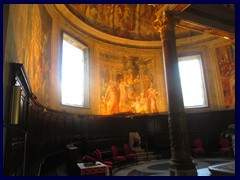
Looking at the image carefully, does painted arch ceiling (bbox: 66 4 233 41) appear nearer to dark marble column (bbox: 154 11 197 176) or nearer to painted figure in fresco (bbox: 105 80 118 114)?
painted figure in fresco (bbox: 105 80 118 114)

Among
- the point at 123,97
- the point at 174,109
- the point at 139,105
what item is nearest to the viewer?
the point at 174,109

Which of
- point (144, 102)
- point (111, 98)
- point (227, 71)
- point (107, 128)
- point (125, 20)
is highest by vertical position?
point (125, 20)

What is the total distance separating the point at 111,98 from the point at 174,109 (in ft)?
22.4

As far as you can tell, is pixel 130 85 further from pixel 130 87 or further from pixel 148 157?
pixel 148 157

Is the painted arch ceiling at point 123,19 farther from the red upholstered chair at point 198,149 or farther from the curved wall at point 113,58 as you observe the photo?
the red upholstered chair at point 198,149

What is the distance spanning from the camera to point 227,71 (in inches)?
519

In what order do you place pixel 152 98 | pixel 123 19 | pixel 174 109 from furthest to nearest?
pixel 123 19 < pixel 152 98 < pixel 174 109

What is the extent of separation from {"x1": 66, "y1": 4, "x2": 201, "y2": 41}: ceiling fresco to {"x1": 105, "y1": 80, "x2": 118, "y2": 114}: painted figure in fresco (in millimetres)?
3691

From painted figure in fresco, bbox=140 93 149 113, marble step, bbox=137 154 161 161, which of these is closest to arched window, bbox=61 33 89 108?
painted figure in fresco, bbox=140 93 149 113

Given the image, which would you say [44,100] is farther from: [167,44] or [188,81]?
[188,81]

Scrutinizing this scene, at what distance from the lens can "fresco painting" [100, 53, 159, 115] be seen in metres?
13.0

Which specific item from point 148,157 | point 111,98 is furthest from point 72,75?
point 148,157

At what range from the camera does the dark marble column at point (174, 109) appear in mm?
6148

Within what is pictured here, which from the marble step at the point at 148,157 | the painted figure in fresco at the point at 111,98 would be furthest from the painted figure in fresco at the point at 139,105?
the marble step at the point at 148,157
